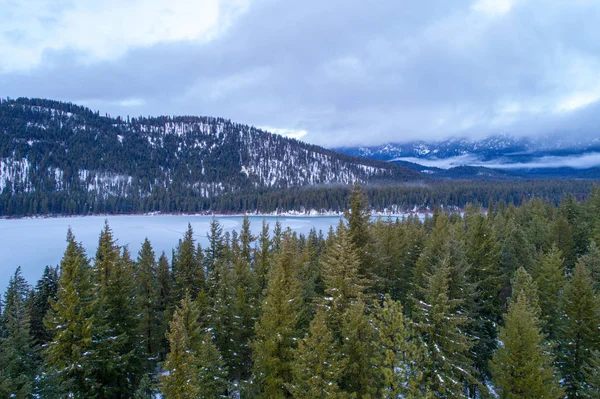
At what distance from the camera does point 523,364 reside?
1474 centimetres

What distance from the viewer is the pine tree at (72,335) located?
17406 millimetres

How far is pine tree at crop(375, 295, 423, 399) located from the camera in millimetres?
12773

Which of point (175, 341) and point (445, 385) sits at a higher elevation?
point (175, 341)

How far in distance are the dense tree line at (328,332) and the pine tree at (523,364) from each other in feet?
0.24

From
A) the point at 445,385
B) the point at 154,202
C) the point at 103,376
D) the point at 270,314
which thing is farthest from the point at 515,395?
the point at 154,202

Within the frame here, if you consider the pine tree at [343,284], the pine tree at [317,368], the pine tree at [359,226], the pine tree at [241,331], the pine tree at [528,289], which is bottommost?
the pine tree at [241,331]

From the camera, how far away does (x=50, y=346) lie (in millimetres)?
17797

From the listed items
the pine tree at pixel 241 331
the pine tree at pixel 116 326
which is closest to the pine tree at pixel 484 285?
the pine tree at pixel 241 331

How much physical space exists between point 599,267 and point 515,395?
15.3 metres

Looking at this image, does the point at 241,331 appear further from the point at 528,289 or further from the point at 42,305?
the point at 42,305

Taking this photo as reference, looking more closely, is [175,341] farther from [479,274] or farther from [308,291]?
[479,274]

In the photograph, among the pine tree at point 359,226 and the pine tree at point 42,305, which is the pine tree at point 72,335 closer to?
the pine tree at point 42,305

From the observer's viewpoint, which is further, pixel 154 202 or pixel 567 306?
pixel 154 202

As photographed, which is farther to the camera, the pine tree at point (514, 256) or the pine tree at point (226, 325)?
the pine tree at point (514, 256)
